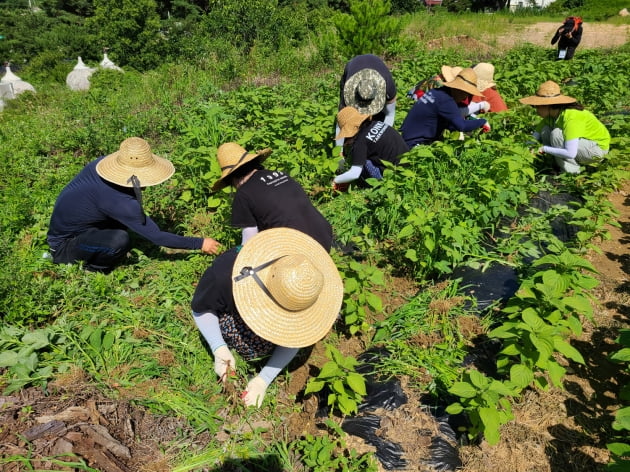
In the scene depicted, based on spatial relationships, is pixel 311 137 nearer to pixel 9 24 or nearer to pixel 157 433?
pixel 157 433

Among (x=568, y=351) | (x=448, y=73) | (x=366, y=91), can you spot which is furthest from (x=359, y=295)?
(x=448, y=73)

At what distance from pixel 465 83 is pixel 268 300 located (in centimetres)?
358

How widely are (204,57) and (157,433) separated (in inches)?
412

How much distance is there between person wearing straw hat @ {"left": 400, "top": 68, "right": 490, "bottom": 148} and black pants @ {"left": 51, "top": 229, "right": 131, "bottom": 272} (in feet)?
10.3

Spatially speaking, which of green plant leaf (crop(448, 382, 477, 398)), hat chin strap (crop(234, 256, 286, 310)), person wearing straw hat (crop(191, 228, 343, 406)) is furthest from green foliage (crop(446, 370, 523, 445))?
hat chin strap (crop(234, 256, 286, 310))

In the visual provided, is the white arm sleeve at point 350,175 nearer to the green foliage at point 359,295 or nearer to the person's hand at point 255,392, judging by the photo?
the green foliage at point 359,295

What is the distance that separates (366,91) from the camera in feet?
14.0

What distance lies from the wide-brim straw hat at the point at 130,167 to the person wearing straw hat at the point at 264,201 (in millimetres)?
699

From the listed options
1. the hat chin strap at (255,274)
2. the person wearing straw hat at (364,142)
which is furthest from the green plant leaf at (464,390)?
the person wearing straw hat at (364,142)

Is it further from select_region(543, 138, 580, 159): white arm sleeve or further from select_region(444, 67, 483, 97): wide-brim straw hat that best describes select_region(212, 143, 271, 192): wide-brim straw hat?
select_region(543, 138, 580, 159): white arm sleeve

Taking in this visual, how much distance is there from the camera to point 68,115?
23.7 ft

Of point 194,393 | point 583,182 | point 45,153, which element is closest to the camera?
point 194,393

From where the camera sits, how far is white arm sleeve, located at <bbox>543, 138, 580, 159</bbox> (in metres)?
4.18

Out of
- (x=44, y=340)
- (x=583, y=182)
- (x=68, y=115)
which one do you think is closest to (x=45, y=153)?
(x=68, y=115)
